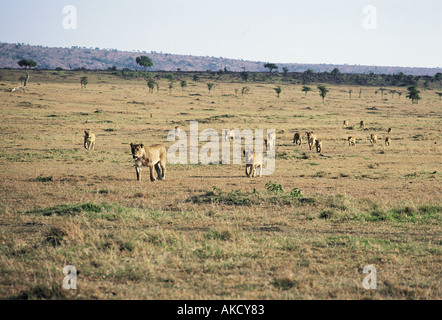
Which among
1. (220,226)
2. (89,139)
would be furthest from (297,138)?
(220,226)

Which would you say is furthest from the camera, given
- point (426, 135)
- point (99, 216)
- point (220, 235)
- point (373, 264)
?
point (426, 135)

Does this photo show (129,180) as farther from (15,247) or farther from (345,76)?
(345,76)

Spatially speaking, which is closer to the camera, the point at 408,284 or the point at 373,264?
the point at 408,284

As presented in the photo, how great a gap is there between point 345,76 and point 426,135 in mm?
85473

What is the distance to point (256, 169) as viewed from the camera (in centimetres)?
1836

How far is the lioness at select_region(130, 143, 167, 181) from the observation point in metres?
15.3

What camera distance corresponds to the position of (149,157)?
15781mm

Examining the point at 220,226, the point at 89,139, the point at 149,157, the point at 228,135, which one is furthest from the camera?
the point at 228,135

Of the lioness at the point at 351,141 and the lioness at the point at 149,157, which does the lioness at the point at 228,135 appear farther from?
the lioness at the point at 149,157

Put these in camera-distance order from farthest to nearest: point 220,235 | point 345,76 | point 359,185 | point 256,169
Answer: point 345,76 < point 256,169 < point 359,185 < point 220,235

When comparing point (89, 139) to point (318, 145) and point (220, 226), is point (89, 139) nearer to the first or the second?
point (318, 145)

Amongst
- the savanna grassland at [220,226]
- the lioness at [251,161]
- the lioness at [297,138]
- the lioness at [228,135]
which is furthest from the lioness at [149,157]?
the lioness at [297,138]

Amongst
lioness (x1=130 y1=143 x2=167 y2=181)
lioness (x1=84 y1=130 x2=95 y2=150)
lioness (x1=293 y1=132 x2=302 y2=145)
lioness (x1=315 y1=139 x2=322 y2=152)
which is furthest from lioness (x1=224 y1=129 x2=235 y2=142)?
lioness (x1=130 y1=143 x2=167 y2=181)

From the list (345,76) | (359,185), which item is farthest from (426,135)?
(345,76)
